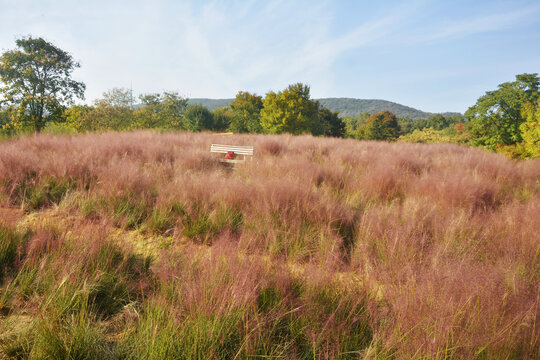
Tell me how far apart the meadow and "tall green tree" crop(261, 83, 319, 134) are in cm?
2802

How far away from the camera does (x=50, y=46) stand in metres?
21.6

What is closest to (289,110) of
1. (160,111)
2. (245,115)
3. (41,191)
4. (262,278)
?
(245,115)

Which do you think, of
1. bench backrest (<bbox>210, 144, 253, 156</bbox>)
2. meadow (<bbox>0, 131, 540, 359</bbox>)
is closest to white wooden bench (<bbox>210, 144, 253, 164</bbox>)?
bench backrest (<bbox>210, 144, 253, 156</bbox>)

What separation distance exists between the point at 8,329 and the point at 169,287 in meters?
0.89

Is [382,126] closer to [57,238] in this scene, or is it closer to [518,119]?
[518,119]

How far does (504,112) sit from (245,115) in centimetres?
3326

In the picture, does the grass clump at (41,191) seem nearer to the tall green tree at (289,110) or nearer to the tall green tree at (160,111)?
the tall green tree at (160,111)

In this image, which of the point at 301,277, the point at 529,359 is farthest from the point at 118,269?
the point at 529,359

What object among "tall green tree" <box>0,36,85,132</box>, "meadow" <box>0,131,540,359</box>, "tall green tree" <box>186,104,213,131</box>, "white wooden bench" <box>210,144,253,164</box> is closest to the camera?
"meadow" <box>0,131,540,359</box>

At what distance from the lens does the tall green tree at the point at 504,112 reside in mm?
20844

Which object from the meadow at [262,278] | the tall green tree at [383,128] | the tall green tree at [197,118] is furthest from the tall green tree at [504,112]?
the tall green tree at [197,118]

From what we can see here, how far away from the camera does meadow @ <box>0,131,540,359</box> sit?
1196mm

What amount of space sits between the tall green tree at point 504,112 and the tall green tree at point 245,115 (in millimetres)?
29263

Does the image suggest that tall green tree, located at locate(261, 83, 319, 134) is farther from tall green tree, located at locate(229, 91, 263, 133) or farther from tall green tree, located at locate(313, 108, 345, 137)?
tall green tree, located at locate(313, 108, 345, 137)
